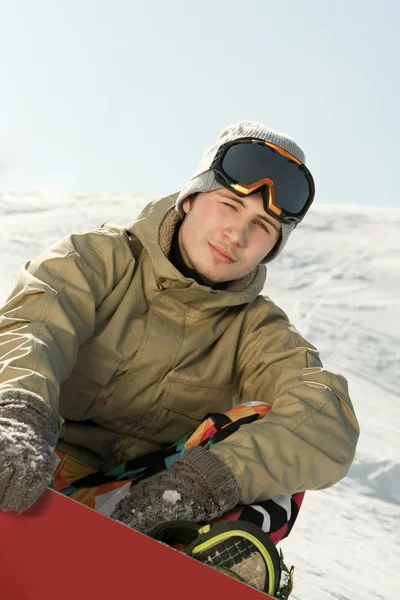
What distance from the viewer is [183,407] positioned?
2.24 meters

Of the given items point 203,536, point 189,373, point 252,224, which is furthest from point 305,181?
point 203,536

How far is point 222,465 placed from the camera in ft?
5.80

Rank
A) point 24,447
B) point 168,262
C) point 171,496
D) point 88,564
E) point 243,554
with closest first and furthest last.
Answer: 1. point 88,564
2. point 24,447
3. point 243,554
4. point 171,496
5. point 168,262

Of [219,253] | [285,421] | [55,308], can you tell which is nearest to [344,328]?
[219,253]

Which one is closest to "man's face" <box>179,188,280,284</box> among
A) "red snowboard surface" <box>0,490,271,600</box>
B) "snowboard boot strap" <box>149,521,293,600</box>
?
"snowboard boot strap" <box>149,521,293,600</box>

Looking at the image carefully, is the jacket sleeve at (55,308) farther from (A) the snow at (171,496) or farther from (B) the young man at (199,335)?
(A) the snow at (171,496)

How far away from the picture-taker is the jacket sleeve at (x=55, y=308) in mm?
1649

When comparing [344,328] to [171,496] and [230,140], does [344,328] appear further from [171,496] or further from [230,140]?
[171,496]

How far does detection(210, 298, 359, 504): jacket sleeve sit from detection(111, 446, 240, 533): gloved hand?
0.18ft

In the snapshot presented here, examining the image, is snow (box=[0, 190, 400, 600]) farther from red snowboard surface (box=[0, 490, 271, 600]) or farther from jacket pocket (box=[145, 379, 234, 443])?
red snowboard surface (box=[0, 490, 271, 600])

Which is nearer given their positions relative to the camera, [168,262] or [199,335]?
[168,262]

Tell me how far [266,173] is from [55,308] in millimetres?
716

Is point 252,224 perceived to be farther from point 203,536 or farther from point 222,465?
point 203,536

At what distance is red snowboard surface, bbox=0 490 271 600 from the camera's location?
1.19m
